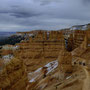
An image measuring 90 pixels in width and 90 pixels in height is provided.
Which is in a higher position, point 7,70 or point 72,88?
point 7,70

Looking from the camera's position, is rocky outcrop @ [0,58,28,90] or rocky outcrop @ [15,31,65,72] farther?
rocky outcrop @ [15,31,65,72]

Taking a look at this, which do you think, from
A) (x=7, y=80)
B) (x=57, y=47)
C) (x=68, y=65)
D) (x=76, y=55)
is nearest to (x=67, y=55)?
(x=68, y=65)

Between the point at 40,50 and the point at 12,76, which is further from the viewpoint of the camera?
the point at 40,50

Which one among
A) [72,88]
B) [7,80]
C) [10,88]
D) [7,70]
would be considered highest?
[7,70]

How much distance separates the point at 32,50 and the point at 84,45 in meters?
12.3

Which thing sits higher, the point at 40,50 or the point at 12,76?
the point at 12,76

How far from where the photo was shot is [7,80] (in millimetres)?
6832

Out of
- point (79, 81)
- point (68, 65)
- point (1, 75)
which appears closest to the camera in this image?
point (1, 75)

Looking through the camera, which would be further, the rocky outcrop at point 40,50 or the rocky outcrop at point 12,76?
the rocky outcrop at point 40,50

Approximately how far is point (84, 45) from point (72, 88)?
15406 millimetres

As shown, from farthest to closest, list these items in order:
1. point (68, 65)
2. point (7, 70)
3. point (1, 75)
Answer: point (68, 65), point (7, 70), point (1, 75)

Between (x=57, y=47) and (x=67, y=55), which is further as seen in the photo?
(x=57, y=47)

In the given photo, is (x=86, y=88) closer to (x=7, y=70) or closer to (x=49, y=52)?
(x=7, y=70)

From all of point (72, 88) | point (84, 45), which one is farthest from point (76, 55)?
point (72, 88)
